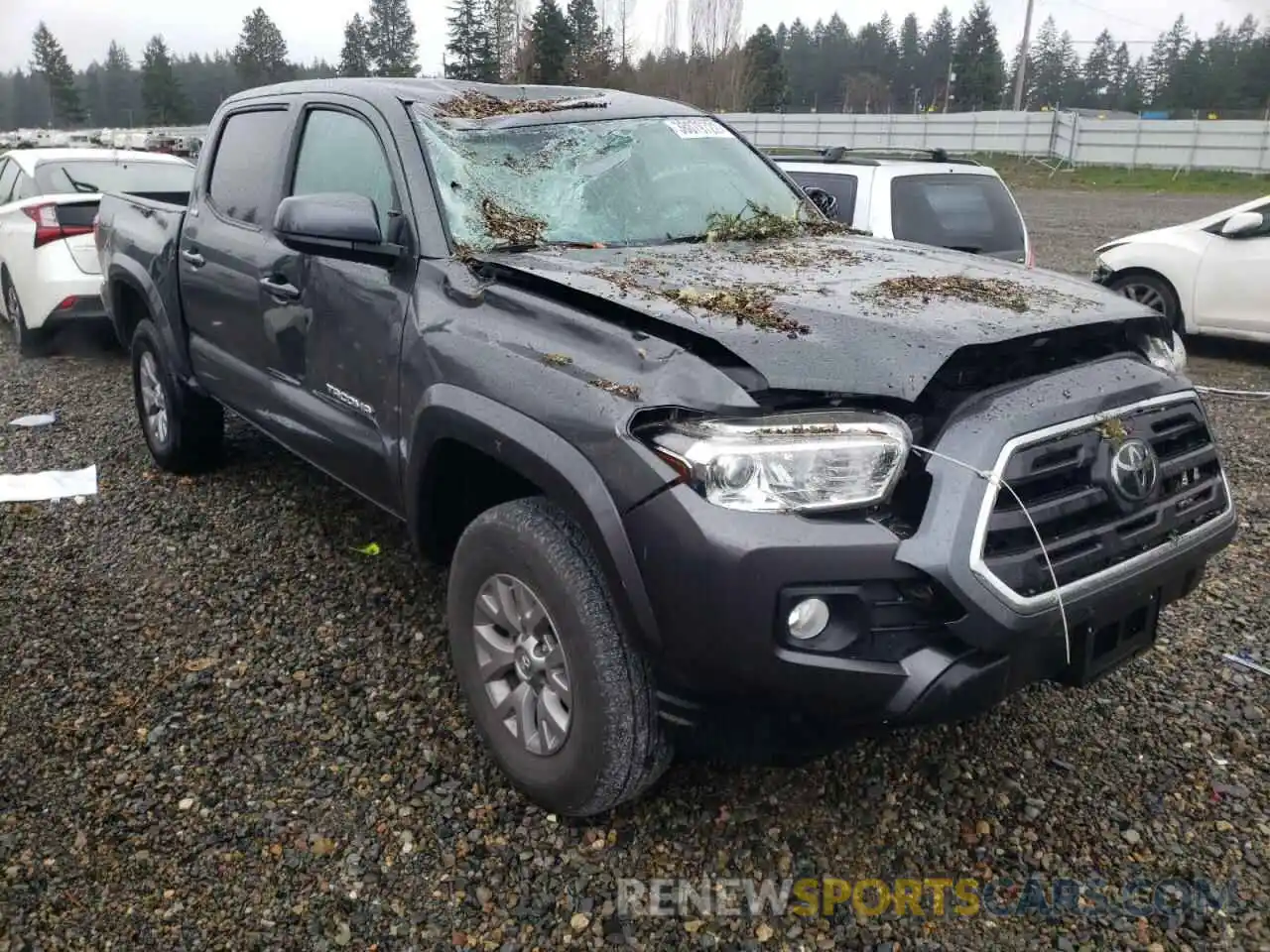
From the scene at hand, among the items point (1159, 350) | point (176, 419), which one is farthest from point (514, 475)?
point (176, 419)

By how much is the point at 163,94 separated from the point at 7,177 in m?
70.3

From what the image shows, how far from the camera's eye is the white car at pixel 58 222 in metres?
7.46

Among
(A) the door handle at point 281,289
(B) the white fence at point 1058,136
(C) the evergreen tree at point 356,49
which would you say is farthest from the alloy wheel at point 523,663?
(C) the evergreen tree at point 356,49

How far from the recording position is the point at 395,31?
7644 centimetres

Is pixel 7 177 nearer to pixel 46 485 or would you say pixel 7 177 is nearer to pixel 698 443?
pixel 46 485

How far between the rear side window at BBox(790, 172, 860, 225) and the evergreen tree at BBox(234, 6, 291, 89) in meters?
71.9

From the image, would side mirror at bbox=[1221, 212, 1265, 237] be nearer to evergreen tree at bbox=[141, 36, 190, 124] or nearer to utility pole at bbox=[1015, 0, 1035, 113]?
utility pole at bbox=[1015, 0, 1035, 113]

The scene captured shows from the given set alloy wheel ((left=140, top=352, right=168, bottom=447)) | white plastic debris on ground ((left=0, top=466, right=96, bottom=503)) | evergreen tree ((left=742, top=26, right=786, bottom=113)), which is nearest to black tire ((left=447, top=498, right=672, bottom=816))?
alloy wheel ((left=140, top=352, right=168, bottom=447))

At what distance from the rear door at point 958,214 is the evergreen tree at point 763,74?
4958 cm

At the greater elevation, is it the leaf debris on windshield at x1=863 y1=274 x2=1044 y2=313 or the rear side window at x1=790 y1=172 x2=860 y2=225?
the rear side window at x1=790 y1=172 x2=860 y2=225

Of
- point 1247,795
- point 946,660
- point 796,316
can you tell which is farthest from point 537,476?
point 1247,795

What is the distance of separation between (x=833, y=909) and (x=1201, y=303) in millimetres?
7187

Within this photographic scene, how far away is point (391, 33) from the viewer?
250ft

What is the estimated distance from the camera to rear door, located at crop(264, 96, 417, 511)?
316 centimetres
